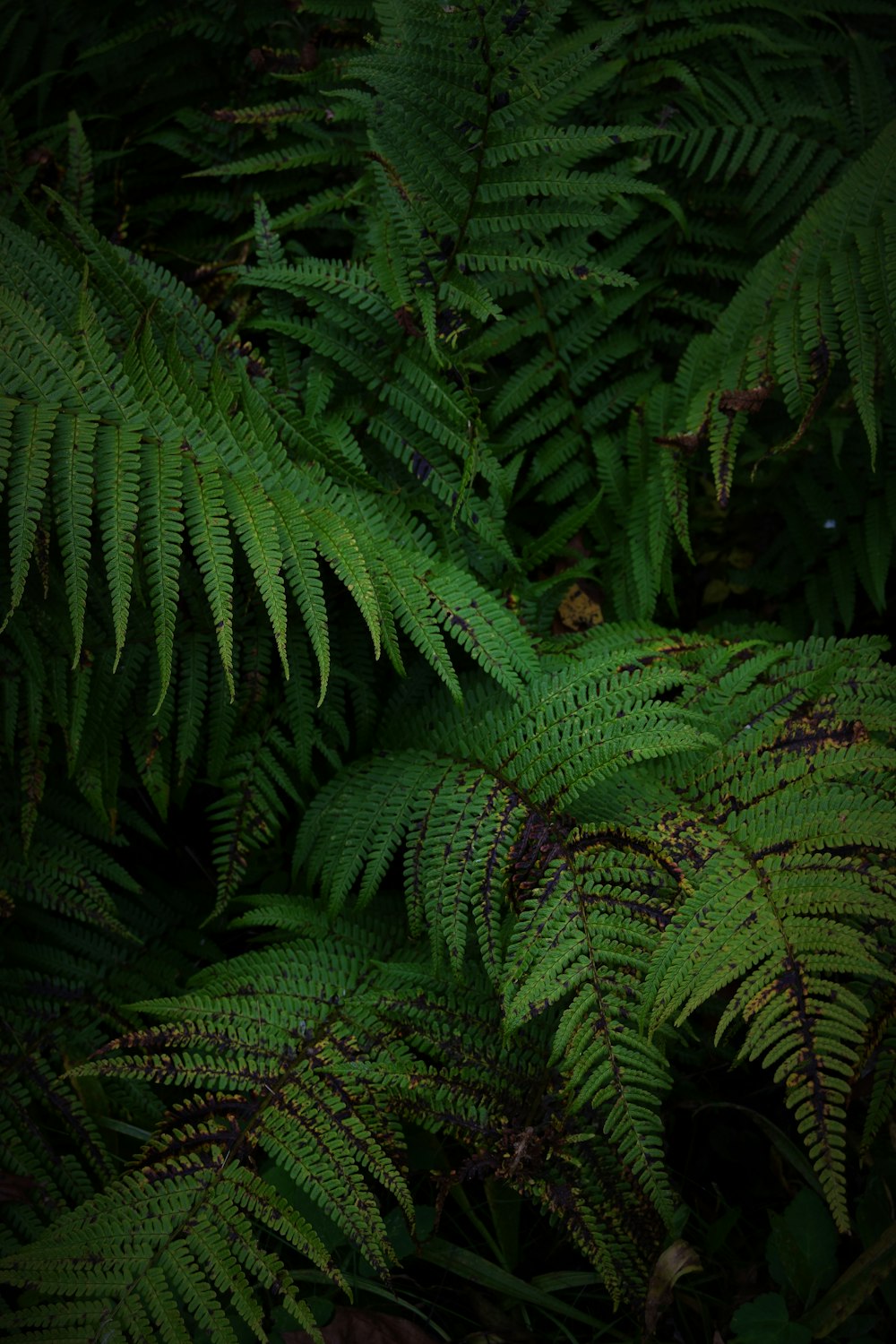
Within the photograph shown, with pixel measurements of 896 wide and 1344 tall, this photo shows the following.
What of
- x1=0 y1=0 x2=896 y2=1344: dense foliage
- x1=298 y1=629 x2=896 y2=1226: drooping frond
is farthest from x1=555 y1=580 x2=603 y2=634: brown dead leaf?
x1=298 y1=629 x2=896 y2=1226: drooping frond

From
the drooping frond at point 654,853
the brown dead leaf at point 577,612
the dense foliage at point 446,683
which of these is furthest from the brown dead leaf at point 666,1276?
the brown dead leaf at point 577,612

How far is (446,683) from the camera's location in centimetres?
212

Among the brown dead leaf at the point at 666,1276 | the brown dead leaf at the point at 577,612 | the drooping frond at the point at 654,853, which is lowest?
the brown dead leaf at the point at 666,1276

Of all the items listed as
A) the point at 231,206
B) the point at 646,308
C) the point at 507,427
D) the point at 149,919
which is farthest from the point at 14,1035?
the point at 646,308

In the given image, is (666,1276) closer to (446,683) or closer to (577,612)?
(446,683)

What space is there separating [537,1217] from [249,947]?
1164 millimetres

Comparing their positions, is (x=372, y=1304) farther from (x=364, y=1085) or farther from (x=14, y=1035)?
(x=14, y=1035)

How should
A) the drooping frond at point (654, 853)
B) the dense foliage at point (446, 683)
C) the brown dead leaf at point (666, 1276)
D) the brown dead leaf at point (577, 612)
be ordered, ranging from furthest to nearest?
the brown dead leaf at point (577, 612) → the brown dead leaf at point (666, 1276) → the dense foliage at point (446, 683) → the drooping frond at point (654, 853)

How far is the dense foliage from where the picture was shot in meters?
1.81

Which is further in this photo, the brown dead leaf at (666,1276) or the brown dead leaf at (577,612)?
the brown dead leaf at (577,612)

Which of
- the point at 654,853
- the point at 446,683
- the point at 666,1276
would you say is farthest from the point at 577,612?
the point at 666,1276

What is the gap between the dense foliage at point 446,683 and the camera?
71.2 inches

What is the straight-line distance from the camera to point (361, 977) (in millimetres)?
2234

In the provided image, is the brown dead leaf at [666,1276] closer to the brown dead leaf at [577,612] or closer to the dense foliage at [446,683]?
the dense foliage at [446,683]
